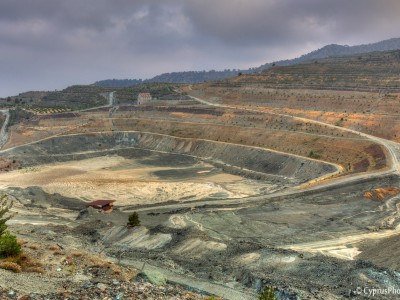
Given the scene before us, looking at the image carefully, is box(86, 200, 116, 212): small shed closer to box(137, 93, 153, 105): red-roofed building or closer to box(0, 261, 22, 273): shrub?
box(0, 261, 22, 273): shrub

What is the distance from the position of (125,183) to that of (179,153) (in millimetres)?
26204

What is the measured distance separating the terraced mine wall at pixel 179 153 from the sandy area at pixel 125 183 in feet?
15.5

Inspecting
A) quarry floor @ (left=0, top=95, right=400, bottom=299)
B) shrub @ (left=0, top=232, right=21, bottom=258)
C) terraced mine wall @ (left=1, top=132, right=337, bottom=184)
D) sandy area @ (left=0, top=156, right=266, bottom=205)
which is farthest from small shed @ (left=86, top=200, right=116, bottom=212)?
terraced mine wall @ (left=1, top=132, right=337, bottom=184)

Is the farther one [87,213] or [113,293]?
[87,213]

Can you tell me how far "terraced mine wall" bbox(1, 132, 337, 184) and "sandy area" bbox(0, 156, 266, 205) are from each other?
4.71 metres

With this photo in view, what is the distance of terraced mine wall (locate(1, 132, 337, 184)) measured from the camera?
6838 cm

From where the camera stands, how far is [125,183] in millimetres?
65875

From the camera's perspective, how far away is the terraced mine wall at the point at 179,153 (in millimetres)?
68375

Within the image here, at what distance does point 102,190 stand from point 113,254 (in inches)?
1264

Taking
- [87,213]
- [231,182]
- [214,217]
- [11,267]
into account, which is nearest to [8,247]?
[11,267]

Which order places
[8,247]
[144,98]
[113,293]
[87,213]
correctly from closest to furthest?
[113,293] → [8,247] → [87,213] → [144,98]

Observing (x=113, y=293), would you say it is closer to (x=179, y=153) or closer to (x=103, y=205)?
(x=103, y=205)

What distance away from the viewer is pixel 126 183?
216 feet

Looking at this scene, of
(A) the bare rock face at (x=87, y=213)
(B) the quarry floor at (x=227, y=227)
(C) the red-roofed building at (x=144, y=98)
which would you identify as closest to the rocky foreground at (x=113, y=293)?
(B) the quarry floor at (x=227, y=227)
